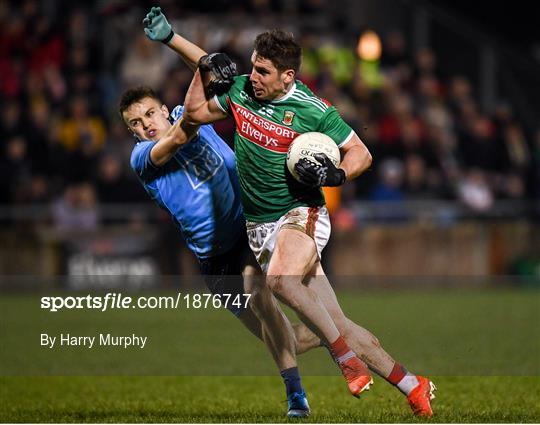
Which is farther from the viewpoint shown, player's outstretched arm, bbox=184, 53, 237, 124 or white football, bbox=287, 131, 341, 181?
player's outstretched arm, bbox=184, 53, 237, 124

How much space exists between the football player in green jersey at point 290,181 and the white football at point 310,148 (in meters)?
0.08

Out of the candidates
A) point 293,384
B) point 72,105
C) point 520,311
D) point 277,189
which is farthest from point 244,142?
point 72,105

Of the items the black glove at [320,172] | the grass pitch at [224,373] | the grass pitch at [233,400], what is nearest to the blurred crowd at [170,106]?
the grass pitch at [224,373]

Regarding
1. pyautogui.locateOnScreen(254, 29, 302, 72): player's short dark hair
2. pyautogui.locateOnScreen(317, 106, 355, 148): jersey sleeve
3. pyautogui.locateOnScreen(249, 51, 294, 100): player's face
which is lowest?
pyautogui.locateOnScreen(317, 106, 355, 148): jersey sleeve

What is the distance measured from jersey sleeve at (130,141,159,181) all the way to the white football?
1.17m

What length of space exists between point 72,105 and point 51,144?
2.48ft

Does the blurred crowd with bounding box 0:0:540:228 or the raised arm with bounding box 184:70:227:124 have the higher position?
the raised arm with bounding box 184:70:227:124

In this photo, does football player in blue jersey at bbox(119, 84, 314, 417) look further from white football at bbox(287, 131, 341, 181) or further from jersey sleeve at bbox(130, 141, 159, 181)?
white football at bbox(287, 131, 341, 181)

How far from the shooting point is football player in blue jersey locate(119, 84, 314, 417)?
28.3 feet

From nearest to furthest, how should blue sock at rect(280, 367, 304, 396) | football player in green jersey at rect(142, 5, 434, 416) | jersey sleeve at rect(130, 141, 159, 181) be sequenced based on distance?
1. football player in green jersey at rect(142, 5, 434, 416)
2. blue sock at rect(280, 367, 304, 396)
3. jersey sleeve at rect(130, 141, 159, 181)

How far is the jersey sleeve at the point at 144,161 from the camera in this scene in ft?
27.8

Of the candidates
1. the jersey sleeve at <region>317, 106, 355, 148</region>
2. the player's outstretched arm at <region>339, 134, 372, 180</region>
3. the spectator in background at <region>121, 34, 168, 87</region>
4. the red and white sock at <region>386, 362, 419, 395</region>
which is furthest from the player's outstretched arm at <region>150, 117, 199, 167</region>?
the spectator in background at <region>121, 34, 168, 87</region>

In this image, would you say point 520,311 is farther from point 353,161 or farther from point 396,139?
point 353,161

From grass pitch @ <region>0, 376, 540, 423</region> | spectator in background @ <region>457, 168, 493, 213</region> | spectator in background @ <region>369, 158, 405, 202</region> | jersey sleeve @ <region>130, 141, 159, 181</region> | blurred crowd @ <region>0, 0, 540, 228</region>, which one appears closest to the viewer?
grass pitch @ <region>0, 376, 540, 423</region>
